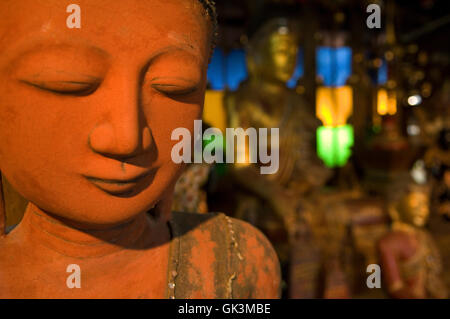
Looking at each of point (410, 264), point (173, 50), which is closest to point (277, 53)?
point (410, 264)

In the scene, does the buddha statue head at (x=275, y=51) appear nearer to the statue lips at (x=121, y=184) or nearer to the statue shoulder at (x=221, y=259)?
the statue shoulder at (x=221, y=259)

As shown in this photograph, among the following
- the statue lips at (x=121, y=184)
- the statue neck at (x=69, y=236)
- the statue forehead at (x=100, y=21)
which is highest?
the statue forehead at (x=100, y=21)

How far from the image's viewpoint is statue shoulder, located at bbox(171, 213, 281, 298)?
0.90 metres

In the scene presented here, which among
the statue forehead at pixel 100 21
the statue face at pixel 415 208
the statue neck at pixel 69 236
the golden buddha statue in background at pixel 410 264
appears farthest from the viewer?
the statue face at pixel 415 208

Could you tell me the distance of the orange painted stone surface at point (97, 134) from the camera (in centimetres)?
63

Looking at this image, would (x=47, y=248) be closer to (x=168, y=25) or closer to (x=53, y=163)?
(x=53, y=163)

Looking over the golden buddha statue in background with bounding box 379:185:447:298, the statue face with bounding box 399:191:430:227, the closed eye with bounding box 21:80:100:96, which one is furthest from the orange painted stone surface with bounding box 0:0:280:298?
the statue face with bounding box 399:191:430:227

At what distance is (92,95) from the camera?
0.66 metres

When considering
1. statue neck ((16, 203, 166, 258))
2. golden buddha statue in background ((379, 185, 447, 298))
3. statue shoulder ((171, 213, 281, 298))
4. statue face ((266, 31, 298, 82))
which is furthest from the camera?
statue face ((266, 31, 298, 82))

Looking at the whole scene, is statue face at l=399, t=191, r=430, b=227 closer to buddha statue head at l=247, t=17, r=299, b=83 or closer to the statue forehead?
buddha statue head at l=247, t=17, r=299, b=83

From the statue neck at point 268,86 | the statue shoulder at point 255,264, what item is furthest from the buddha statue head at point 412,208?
the statue shoulder at point 255,264

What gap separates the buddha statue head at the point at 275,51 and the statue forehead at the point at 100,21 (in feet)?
7.09

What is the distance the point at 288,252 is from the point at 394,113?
2.24 metres

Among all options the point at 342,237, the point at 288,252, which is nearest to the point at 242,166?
the point at 288,252
